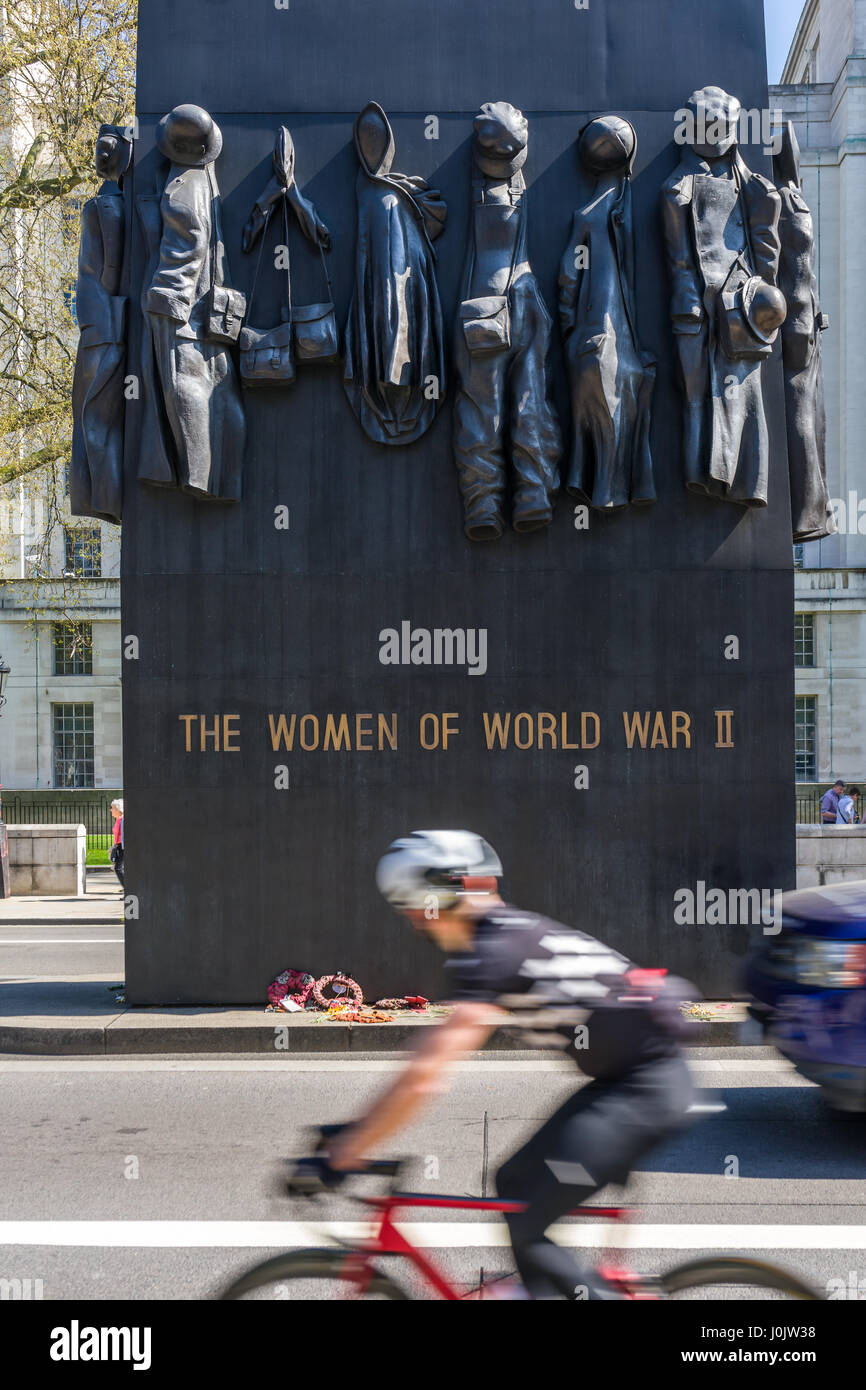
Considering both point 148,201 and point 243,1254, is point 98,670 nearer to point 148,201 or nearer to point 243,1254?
point 148,201

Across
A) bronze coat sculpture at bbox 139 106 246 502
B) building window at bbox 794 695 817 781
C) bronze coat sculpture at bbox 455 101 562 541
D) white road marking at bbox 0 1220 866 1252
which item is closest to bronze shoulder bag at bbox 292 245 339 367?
bronze coat sculpture at bbox 139 106 246 502

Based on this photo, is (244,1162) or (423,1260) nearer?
(423,1260)

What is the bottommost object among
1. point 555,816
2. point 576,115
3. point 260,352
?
point 555,816

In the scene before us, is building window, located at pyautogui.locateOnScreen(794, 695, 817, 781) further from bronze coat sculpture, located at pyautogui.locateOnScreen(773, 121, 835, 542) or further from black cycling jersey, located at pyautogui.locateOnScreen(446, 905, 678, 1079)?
black cycling jersey, located at pyautogui.locateOnScreen(446, 905, 678, 1079)

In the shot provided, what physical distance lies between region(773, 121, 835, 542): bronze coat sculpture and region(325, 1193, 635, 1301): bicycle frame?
26.3 feet

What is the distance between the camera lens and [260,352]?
10305mm

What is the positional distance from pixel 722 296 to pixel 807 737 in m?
32.4

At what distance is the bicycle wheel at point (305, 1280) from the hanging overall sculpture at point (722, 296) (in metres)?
7.76

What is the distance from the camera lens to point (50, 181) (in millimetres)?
23297

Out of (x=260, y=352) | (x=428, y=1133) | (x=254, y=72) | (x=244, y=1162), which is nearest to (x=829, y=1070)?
(x=428, y=1133)

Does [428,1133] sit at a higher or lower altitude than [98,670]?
lower

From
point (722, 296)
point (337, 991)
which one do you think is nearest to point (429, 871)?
point (337, 991)

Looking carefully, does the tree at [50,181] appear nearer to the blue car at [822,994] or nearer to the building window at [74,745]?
the blue car at [822,994]

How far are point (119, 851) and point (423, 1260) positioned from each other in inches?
553
